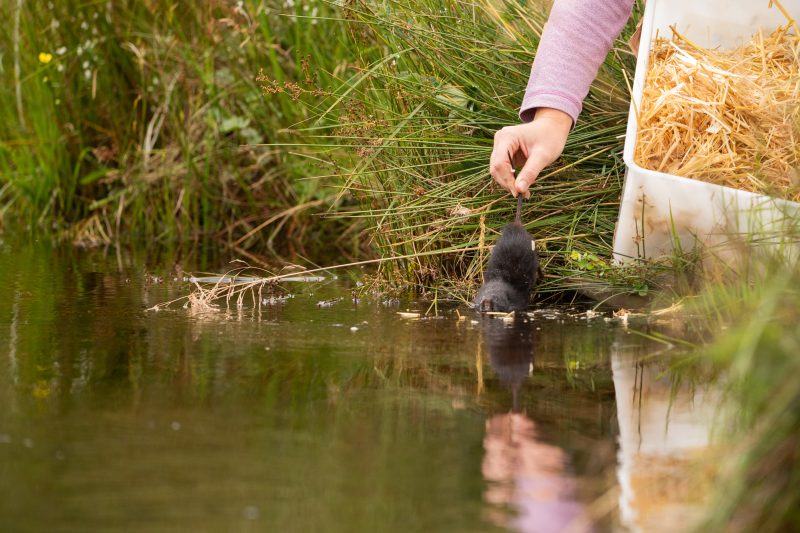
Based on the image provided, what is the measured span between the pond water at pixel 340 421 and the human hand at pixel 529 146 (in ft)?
1.11

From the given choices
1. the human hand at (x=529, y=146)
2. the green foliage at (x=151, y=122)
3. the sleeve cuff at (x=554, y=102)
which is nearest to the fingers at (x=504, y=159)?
the human hand at (x=529, y=146)

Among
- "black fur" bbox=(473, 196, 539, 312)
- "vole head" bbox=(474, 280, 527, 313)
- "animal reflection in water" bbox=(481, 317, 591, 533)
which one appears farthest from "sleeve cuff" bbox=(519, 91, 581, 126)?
"animal reflection in water" bbox=(481, 317, 591, 533)

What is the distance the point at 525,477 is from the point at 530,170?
1175mm

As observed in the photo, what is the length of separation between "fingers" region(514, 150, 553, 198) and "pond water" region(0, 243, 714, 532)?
0.32 meters

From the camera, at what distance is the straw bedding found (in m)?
2.69

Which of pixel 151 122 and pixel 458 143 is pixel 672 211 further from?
pixel 151 122

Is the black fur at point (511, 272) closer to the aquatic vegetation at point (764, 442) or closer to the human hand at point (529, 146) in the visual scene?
the human hand at point (529, 146)

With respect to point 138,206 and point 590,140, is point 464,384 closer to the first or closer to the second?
point 590,140

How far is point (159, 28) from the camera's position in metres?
4.64

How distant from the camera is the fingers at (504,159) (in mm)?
2572

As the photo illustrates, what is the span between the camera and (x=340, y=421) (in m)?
1.82

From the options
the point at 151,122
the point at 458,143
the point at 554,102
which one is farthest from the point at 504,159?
the point at 151,122

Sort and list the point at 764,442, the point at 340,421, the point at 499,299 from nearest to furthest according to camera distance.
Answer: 1. the point at 764,442
2. the point at 340,421
3. the point at 499,299

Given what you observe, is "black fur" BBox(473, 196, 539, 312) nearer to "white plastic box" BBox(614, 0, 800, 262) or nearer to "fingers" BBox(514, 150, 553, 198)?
"fingers" BBox(514, 150, 553, 198)
